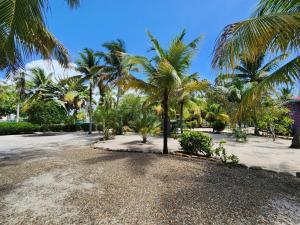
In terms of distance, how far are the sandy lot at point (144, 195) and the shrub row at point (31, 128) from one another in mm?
12399

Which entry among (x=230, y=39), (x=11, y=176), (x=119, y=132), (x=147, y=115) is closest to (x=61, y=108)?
(x=119, y=132)

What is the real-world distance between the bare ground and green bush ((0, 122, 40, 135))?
15487mm

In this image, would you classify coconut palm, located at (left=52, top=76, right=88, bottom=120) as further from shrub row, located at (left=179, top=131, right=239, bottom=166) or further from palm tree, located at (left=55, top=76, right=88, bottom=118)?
shrub row, located at (left=179, top=131, right=239, bottom=166)

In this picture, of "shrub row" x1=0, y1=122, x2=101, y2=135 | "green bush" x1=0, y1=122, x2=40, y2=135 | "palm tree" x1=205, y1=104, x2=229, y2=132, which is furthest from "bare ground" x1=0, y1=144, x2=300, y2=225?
"palm tree" x1=205, y1=104, x2=229, y2=132

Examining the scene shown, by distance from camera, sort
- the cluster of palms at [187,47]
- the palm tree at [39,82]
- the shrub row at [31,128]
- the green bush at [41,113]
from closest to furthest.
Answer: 1. the cluster of palms at [187,47]
2. the shrub row at [31,128]
3. the green bush at [41,113]
4. the palm tree at [39,82]

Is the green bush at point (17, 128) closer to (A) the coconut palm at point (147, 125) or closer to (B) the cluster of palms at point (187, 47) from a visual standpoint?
(A) the coconut palm at point (147, 125)

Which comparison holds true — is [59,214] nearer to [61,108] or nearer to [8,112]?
[61,108]

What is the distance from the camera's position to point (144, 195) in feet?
12.3

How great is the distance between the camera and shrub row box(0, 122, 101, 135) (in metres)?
18.6

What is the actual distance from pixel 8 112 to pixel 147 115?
3922cm

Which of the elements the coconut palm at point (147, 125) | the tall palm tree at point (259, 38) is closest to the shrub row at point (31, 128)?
the coconut palm at point (147, 125)

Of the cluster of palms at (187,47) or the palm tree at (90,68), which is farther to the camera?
the palm tree at (90,68)

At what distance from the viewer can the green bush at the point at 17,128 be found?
1838cm

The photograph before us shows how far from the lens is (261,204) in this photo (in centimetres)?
332
